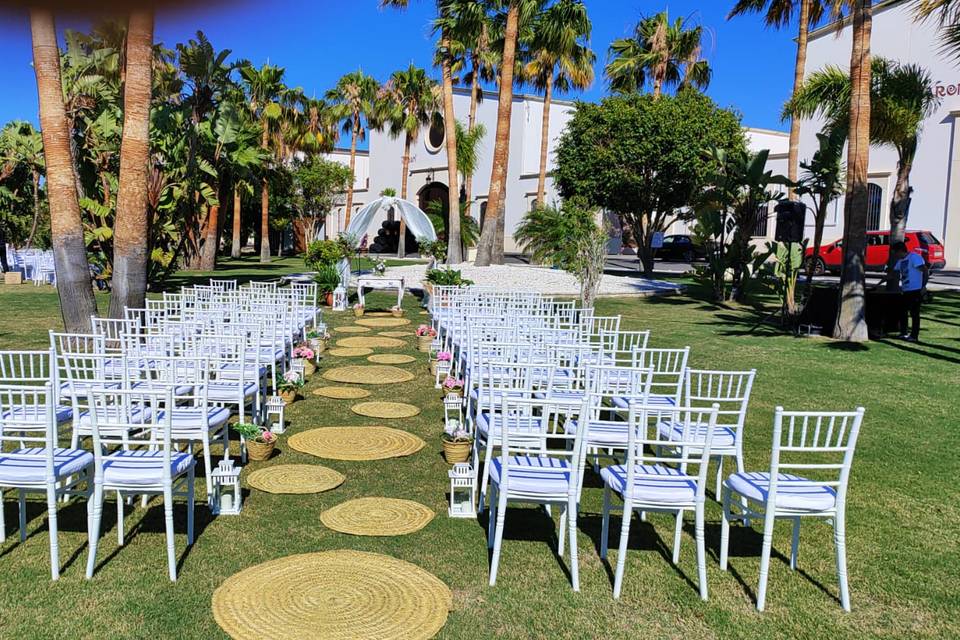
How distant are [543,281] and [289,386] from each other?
17.2 metres

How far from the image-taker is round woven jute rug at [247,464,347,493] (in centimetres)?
577

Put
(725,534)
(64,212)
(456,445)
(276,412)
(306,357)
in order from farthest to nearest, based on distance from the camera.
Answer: (64,212) < (306,357) < (276,412) < (456,445) < (725,534)

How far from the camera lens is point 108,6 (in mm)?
885

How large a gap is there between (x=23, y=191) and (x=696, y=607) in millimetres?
34703

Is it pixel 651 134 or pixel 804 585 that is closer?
pixel 804 585

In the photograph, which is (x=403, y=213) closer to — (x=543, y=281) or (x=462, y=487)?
(x=543, y=281)

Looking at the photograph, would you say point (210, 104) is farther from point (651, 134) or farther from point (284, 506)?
point (284, 506)

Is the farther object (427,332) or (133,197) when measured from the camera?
(427,332)

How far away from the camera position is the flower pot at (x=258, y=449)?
6.42m

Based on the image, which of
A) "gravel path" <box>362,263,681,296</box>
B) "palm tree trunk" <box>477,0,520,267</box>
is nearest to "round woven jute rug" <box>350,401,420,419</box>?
"gravel path" <box>362,263,681,296</box>

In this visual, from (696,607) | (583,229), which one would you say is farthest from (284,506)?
(583,229)

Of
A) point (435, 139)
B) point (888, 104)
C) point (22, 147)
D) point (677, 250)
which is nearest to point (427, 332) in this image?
point (888, 104)

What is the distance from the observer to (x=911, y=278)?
13.7m

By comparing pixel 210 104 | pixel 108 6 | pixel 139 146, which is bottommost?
pixel 108 6
